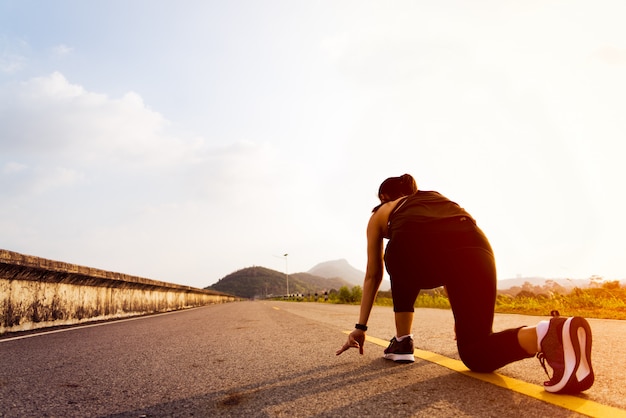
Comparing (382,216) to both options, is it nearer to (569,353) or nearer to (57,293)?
(569,353)

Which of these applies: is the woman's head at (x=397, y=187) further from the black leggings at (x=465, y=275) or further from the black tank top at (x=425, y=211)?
the black leggings at (x=465, y=275)

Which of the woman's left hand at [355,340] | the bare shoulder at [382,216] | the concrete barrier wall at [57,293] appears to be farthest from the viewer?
the concrete barrier wall at [57,293]

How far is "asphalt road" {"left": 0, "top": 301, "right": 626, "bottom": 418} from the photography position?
1970 millimetres

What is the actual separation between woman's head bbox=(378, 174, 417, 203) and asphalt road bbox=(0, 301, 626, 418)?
1166 mm

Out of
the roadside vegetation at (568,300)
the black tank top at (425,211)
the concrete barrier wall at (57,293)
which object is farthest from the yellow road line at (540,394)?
the roadside vegetation at (568,300)

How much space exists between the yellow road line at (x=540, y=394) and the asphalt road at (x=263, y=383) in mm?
24

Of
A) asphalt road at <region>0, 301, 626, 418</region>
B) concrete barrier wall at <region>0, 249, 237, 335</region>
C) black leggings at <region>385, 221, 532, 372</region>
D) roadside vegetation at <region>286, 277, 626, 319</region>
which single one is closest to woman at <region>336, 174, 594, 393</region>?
black leggings at <region>385, 221, 532, 372</region>

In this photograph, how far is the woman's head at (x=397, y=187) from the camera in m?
3.12

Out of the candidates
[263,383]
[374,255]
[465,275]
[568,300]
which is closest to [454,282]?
[465,275]

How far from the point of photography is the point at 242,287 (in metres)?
182

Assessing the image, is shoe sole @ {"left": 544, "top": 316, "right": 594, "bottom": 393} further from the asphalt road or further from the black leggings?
the black leggings

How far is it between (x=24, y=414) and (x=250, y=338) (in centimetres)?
312

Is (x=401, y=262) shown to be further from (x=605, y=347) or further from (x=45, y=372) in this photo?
(x=45, y=372)

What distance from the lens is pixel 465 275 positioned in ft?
8.51
